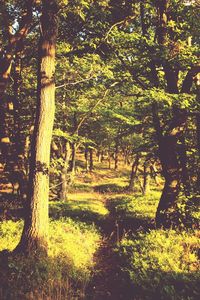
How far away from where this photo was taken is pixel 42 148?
354 inches

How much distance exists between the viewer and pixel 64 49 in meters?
13.7

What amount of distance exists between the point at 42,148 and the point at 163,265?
4632 millimetres

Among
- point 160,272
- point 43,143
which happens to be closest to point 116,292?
point 160,272

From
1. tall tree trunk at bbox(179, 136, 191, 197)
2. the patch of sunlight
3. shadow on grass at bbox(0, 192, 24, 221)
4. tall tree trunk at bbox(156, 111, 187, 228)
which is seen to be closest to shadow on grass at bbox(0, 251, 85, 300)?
the patch of sunlight

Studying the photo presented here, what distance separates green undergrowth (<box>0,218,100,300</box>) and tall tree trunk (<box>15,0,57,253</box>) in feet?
1.96

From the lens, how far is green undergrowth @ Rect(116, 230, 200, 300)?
23.2 ft

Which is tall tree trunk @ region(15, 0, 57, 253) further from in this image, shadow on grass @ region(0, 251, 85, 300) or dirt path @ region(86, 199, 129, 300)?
dirt path @ region(86, 199, 129, 300)

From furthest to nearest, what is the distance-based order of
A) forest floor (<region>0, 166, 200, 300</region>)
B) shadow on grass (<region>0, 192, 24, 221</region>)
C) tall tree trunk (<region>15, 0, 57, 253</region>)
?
1. shadow on grass (<region>0, 192, 24, 221</region>)
2. tall tree trunk (<region>15, 0, 57, 253</region>)
3. forest floor (<region>0, 166, 200, 300</region>)

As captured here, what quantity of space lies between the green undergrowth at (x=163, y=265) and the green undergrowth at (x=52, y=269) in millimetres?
1288

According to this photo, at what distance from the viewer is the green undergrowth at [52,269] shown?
6.99m

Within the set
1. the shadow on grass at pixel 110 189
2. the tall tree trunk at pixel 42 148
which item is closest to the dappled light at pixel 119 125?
the tall tree trunk at pixel 42 148

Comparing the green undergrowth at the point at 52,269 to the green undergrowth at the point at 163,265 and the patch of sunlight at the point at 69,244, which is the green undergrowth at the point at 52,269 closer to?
the patch of sunlight at the point at 69,244

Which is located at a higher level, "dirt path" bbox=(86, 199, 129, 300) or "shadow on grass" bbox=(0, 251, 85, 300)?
"shadow on grass" bbox=(0, 251, 85, 300)

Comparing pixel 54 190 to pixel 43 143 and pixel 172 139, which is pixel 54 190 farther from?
pixel 43 143
